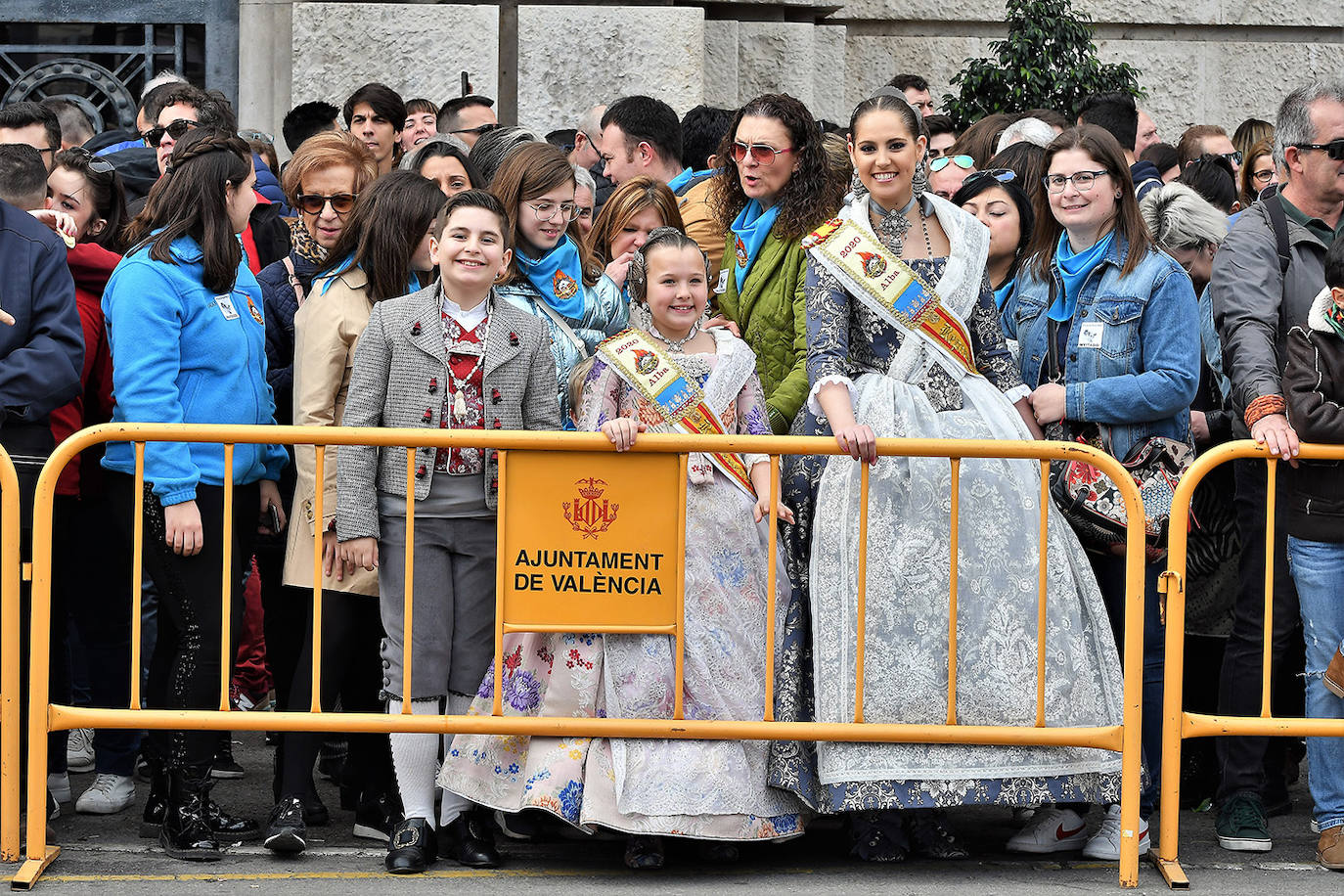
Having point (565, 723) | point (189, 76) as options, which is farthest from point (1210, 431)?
point (189, 76)

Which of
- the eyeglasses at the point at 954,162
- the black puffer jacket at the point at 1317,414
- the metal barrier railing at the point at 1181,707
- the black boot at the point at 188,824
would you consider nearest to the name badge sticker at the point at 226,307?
the black boot at the point at 188,824

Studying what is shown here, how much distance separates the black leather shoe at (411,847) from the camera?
504 centimetres

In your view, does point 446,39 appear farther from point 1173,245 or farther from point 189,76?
point 1173,245

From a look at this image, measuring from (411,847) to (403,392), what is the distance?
1.28 m

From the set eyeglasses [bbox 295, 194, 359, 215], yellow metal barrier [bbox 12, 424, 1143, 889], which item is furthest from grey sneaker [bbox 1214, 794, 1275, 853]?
eyeglasses [bbox 295, 194, 359, 215]

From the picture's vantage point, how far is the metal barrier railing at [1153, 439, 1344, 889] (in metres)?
4.99

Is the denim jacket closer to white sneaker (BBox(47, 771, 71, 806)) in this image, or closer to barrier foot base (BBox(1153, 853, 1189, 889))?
barrier foot base (BBox(1153, 853, 1189, 889))

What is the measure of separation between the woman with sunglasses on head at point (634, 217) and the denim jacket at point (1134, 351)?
1476 millimetres

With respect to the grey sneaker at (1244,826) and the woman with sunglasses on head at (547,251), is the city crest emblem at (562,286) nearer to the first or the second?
the woman with sunglasses on head at (547,251)

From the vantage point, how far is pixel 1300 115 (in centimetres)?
549

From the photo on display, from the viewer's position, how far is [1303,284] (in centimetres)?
551

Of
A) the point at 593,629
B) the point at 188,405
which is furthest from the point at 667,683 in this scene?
the point at 188,405

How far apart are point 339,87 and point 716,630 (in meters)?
5.60

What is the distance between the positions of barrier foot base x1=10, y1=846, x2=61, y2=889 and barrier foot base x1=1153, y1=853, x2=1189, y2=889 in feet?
10.1
